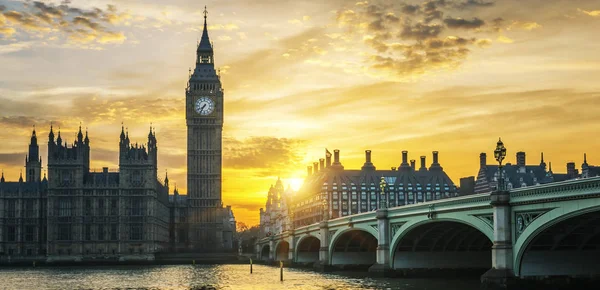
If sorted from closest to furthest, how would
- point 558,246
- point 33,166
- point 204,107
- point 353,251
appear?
point 558,246 → point 353,251 → point 33,166 → point 204,107

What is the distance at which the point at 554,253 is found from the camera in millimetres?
55031

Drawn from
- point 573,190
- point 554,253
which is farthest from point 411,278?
point 573,190

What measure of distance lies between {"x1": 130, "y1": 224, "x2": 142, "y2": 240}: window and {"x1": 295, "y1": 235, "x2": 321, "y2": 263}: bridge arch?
132ft

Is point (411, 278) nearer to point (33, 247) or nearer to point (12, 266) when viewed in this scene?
point (12, 266)

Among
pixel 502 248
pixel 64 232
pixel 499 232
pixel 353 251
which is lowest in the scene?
pixel 353 251

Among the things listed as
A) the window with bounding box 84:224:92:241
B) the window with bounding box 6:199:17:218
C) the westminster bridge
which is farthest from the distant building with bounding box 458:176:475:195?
the window with bounding box 6:199:17:218

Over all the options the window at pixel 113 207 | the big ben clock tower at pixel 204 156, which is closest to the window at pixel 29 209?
the window at pixel 113 207

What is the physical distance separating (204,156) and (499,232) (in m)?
143

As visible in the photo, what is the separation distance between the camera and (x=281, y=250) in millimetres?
167625

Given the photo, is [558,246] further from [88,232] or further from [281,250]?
[88,232]

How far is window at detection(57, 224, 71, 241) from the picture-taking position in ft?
527

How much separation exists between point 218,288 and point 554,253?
33.4 meters

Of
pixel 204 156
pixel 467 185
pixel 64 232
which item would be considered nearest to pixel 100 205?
pixel 64 232

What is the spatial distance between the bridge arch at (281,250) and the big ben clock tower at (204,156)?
2280cm
